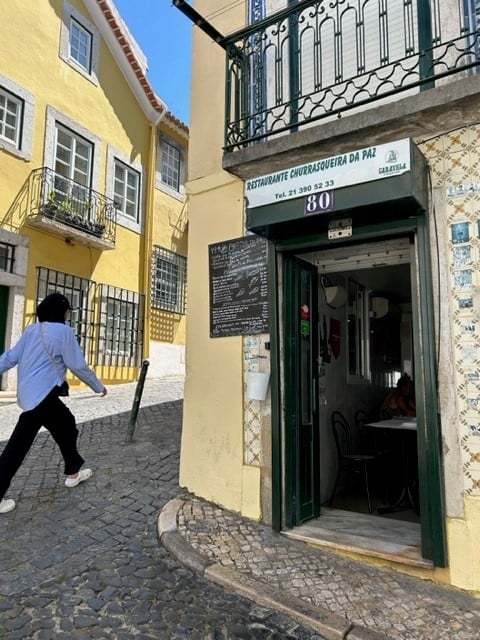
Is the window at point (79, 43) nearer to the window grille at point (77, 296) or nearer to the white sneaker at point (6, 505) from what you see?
the window grille at point (77, 296)

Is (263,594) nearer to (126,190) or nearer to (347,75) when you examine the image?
(347,75)

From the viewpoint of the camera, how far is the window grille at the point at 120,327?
1267cm

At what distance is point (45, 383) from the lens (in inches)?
178

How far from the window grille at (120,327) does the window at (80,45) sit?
19.1ft

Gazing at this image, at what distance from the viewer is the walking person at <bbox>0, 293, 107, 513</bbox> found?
4363 mm

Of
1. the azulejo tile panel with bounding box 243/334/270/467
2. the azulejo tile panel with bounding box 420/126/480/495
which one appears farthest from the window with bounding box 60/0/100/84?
the azulejo tile panel with bounding box 420/126/480/495

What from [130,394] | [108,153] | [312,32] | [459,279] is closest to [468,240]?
[459,279]

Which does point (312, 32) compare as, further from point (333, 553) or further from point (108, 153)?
point (108, 153)

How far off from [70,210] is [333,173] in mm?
9181

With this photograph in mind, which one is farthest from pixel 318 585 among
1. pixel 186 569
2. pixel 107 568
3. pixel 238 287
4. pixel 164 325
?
pixel 164 325

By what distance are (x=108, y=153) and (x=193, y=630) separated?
12.6 metres

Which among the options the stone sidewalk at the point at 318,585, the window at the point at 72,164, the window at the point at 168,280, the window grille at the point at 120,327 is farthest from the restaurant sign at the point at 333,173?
the window at the point at 168,280

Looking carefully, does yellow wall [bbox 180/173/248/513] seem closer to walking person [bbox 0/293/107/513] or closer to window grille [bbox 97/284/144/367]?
walking person [bbox 0/293/107/513]

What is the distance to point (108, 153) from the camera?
1334 centimetres
